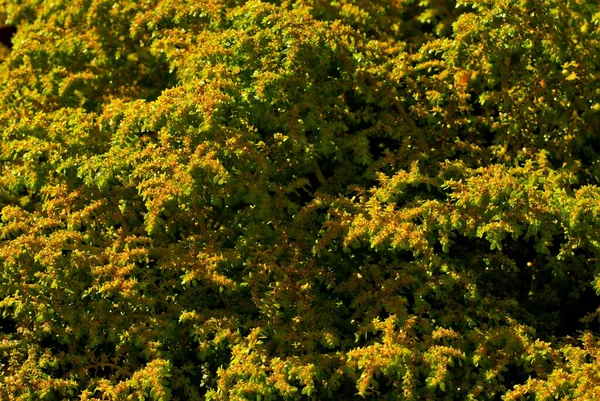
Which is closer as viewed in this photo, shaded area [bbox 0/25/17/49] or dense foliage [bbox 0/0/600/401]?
dense foliage [bbox 0/0/600/401]

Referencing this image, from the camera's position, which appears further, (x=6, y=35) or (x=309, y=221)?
(x=6, y=35)

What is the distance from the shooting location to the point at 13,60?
436cm

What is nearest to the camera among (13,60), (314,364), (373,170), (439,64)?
(314,364)

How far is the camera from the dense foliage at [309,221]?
10.3 feet

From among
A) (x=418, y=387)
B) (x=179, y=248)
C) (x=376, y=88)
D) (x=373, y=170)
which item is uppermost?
(x=376, y=88)

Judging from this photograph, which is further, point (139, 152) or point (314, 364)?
point (139, 152)

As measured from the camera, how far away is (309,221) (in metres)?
3.50

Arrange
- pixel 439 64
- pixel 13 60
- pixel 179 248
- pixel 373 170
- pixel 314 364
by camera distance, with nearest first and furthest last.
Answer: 1. pixel 314 364
2. pixel 179 248
3. pixel 373 170
4. pixel 439 64
5. pixel 13 60

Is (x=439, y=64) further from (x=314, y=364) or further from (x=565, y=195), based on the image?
(x=314, y=364)

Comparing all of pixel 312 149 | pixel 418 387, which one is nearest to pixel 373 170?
pixel 312 149

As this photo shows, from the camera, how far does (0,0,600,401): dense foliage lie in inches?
123

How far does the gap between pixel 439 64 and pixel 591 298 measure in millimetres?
1201

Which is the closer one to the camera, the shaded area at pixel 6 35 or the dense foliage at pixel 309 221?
the dense foliage at pixel 309 221

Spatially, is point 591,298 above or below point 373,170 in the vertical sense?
below
